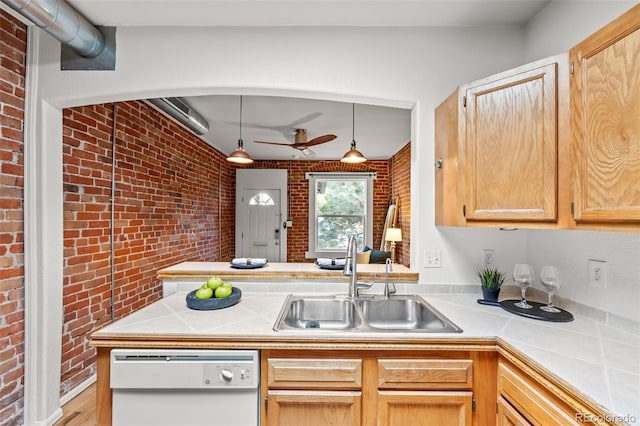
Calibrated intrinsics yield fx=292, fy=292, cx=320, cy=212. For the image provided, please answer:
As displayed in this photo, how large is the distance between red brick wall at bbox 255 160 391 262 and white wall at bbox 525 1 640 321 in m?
3.81

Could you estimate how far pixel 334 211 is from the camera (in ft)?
18.7

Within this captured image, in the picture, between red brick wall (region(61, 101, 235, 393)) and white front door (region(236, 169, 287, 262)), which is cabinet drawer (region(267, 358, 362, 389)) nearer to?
red brick wall (region(61, 101, 235, 393))

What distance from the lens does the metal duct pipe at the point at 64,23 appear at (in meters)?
1.43

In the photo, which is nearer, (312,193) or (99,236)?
(99,236)

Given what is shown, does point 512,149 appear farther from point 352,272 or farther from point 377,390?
point 377,390

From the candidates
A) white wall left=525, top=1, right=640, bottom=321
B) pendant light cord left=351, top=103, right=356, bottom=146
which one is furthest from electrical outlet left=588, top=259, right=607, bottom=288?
pendant light cord left=351, top=103, right=356, bottom=146

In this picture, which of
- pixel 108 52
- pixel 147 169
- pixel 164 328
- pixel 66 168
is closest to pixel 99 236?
pixel 66 168

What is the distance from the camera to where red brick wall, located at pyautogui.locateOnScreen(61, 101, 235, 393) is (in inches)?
83.2

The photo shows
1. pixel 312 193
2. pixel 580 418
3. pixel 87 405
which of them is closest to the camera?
pixel 580 418

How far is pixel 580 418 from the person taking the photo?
2.76 ft

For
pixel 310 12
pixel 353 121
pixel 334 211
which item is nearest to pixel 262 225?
pixel 334 211

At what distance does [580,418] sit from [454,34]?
6.66 ft

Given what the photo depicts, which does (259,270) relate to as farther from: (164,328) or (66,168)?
(66,168)

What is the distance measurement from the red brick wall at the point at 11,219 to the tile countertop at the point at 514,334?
898mm
